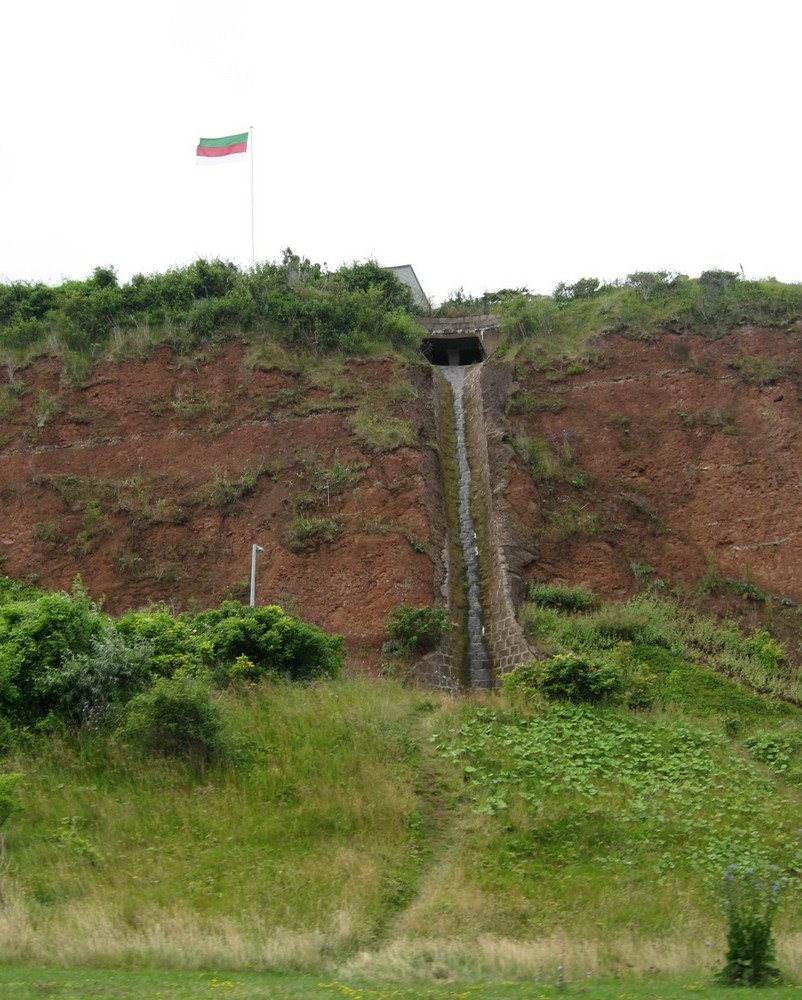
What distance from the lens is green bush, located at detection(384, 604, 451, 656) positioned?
1930 cm

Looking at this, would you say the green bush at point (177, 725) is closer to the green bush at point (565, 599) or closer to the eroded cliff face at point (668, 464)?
the green bush at point (565, 599)

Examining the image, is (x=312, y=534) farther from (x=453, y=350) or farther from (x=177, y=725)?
(x=453, y=350)

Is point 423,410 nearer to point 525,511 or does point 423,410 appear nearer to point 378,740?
point 525,511

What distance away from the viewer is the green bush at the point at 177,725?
12.8 metres

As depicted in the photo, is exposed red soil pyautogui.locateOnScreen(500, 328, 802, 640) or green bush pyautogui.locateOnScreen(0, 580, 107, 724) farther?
exposed red soil pyautogui.locateOnScreen(500, 328, 802, 640)

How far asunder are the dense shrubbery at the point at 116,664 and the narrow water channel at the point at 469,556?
4.87 metres

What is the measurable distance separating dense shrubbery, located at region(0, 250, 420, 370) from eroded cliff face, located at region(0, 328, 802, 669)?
2.98 ft

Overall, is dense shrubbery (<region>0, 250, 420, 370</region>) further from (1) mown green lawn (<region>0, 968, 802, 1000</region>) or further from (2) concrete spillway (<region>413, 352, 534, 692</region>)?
(1) mown green lawn (<region>0, 968, 802, 1000</region>)

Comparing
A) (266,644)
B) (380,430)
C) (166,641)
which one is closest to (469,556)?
(380,430)

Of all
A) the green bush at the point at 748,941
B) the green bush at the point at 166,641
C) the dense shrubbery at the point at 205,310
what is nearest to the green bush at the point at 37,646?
the green bush at the point at 166,641

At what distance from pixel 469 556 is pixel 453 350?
9.76 metres

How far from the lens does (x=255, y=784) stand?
500 inches

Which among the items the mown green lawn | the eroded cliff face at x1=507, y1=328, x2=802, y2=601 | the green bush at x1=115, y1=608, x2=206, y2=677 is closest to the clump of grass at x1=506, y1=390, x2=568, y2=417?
the eroded cliff face at x1=507, y1=328, x2=802, y2=601

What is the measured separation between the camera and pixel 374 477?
75.9 ft
